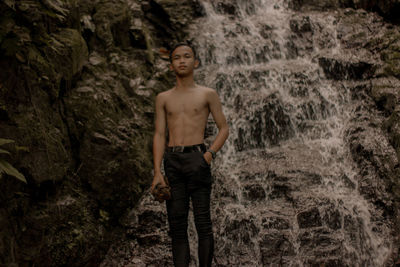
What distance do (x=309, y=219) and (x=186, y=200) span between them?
8.76 ft

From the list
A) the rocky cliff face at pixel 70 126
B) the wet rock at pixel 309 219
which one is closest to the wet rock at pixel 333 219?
the wet rock at pixel 309 219

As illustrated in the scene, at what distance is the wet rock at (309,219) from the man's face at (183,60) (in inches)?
120

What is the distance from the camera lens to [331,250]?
469 cm

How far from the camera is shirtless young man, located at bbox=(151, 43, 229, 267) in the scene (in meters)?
3.10

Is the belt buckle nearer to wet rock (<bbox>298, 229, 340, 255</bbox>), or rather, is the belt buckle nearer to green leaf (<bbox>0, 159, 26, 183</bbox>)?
green leaf (<bbox>0, 159, 26, 183</bbox>)

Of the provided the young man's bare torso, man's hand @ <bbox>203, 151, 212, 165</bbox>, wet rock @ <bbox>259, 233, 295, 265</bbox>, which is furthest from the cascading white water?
the young man's bare torso

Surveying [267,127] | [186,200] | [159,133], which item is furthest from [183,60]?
[267,127]

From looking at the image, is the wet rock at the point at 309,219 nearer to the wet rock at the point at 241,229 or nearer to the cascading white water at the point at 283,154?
the cascading white water at the point at 283,154

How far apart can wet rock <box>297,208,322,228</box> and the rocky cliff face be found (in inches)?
103

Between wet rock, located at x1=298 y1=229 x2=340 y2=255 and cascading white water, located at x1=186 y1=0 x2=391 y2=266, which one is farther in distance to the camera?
cascading white water, located at x1=186 y1=0 x2=391 y2=266

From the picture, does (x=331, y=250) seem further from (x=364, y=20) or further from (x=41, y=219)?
(x=364, y=20)

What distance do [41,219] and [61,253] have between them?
21.3 inches

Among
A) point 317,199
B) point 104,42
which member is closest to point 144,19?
point 104,42

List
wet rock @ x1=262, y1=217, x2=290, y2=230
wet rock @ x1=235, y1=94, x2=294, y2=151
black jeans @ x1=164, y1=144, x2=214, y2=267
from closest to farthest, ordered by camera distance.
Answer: black jeans @ x1=164, y1=144, x2=214, y2=267, wet rock @ x1=262, y1=217, x2=290, y2=230, wet rock @ x1=235, y1=94, x2=294, y2=151
